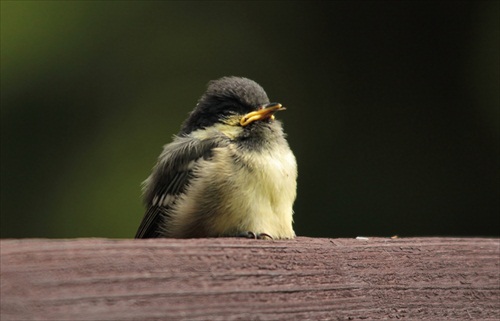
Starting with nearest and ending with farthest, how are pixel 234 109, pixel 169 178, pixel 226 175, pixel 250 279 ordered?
1. pixel 250 279
2. pixel 226 175
3. pixel 169 178
4. pixel 234 109

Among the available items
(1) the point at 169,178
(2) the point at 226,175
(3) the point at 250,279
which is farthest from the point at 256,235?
(1) the point at 169,178

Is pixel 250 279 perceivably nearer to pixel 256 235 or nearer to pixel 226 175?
pixel 256 235

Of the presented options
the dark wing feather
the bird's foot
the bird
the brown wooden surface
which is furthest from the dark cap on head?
the brown wooden surface

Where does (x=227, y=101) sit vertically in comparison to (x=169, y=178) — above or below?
above

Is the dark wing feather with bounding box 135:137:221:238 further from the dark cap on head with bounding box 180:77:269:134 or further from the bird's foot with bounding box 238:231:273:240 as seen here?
the bird's foot with bounding box 238:231:273:240

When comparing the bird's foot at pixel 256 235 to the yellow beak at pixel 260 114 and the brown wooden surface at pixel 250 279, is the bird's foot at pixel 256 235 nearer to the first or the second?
the brown wooden surface at pixel 250 279

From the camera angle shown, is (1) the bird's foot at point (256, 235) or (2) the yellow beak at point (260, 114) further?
(2) the yellow beak at point (260, 114)

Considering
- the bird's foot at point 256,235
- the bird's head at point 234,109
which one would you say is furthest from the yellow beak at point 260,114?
the bird's foot at point 256,235

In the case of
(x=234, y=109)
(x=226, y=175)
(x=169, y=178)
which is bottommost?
(x=169, y=178)
